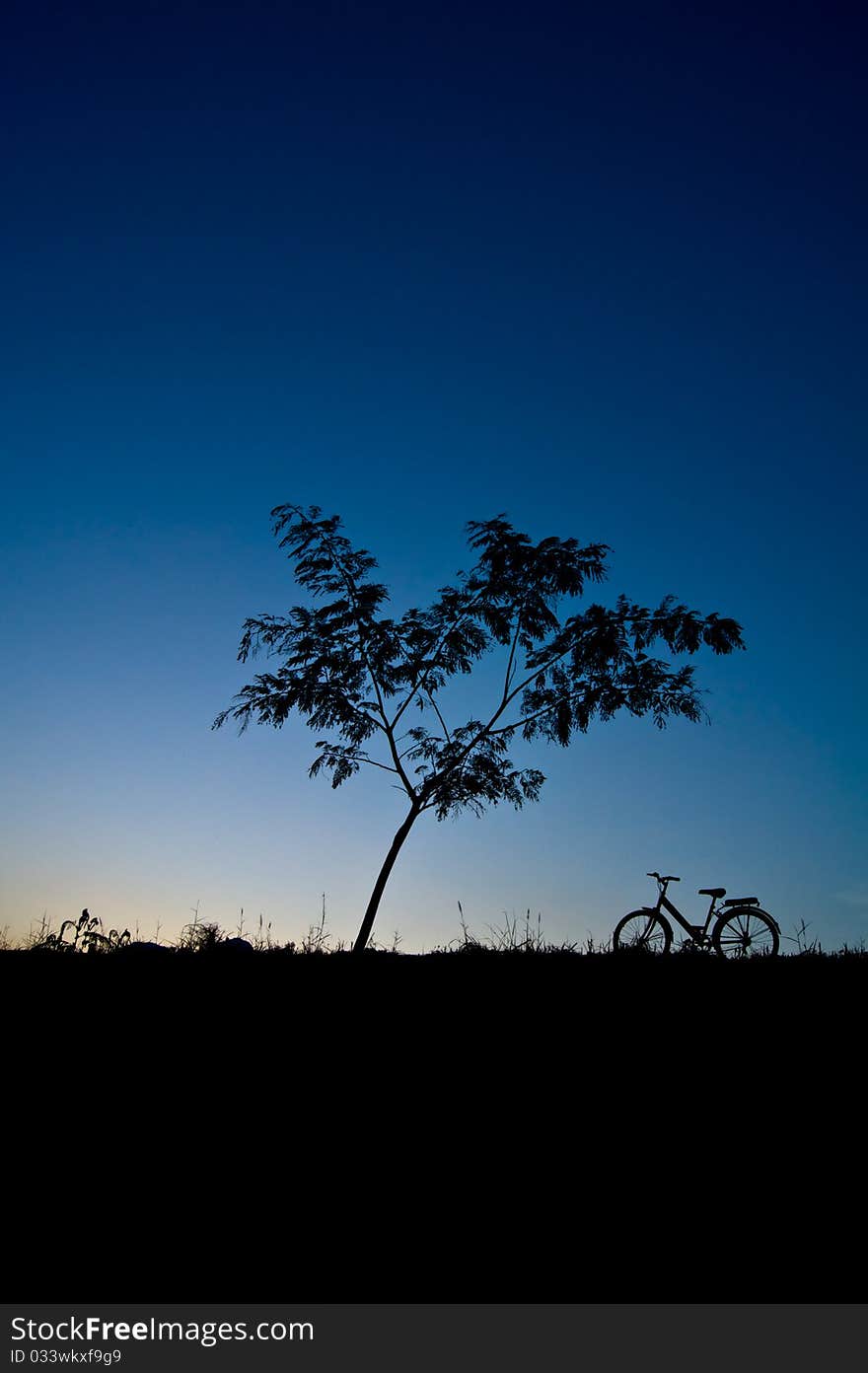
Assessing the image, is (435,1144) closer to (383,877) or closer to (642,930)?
(642,930)

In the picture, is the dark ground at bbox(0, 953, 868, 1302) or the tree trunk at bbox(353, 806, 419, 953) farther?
the tree trunk at bbox(353, 806, 419, 953)

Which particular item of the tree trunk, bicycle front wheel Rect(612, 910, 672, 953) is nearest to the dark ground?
bicycle front wheel Rect(612, 910, 672, 953)

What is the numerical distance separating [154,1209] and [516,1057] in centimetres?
262

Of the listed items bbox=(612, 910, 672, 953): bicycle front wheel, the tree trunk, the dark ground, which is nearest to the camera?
the dark ground

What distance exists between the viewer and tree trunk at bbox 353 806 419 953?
17375 mm

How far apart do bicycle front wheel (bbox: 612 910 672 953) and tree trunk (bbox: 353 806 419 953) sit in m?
5.98

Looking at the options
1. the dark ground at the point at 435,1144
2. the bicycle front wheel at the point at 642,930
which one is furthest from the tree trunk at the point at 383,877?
the dark ground at the point at 435,1144

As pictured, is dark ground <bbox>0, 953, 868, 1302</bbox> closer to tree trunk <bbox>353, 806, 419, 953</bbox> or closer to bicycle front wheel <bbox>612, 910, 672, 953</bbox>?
bicycle front wheel <bbox>612, 910, 672, 953</bbox>

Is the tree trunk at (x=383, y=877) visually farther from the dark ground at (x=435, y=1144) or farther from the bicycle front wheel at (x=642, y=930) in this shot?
the dark ground at (x=435, y=1144)

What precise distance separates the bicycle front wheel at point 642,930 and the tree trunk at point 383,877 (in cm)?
598

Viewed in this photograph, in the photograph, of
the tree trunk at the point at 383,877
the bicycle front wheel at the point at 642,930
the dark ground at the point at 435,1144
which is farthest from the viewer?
the tree trunk at the point at 383,877

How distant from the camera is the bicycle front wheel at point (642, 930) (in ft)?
40.4

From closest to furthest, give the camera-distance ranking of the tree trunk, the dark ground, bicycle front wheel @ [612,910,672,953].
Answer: the dark ground, bicycle front wheel @ [612,910,672,953], the tree trunk
